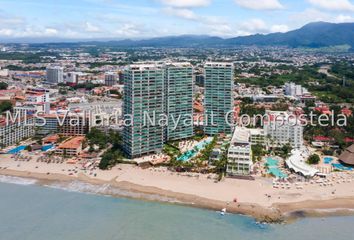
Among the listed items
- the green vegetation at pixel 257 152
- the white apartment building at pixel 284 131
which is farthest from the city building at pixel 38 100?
the white apartment building at pixel 284 131

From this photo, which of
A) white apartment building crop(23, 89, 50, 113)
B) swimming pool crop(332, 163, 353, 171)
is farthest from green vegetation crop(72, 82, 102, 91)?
swimming pool crop(332, 163, 353, 171)

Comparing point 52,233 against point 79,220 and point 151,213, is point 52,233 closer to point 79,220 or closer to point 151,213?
point 79,220

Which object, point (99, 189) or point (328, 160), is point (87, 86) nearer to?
point (99, 189)

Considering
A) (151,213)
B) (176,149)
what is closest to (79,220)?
(151,213)

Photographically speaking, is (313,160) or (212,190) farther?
(313,160)

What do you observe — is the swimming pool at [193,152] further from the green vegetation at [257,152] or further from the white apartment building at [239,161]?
the green vegetation at [257,152]

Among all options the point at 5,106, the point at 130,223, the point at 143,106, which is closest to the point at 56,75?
the point at 5,106
